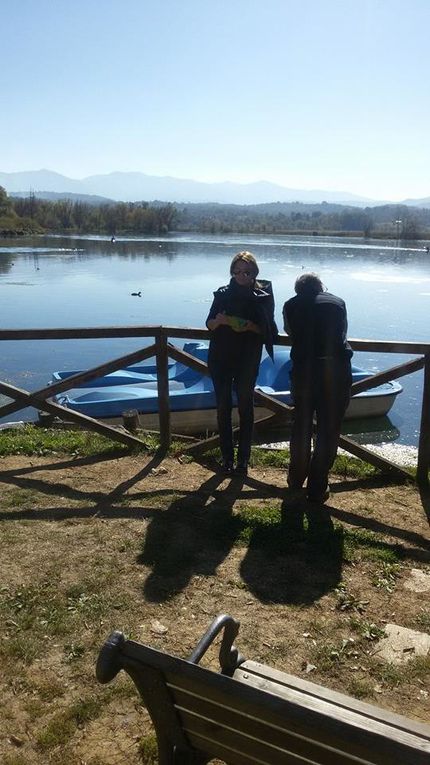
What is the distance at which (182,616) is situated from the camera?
3531 mm

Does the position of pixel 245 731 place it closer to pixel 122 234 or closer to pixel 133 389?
pixel 133 389

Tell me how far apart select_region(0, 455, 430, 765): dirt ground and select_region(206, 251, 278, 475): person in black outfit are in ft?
2.53

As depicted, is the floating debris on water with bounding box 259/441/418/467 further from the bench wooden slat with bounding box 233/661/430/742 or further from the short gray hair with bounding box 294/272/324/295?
the bench wooden slat with bounding box 233/661/430/742

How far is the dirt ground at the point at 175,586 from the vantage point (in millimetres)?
2836

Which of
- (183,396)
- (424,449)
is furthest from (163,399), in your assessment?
(183,396)

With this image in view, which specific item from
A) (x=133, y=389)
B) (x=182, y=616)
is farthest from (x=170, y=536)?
(x=133, y=389)

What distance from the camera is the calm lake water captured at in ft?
68.0

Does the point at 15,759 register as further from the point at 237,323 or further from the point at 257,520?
the point at 237,323

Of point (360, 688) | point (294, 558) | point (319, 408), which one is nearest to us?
point (360, 688)

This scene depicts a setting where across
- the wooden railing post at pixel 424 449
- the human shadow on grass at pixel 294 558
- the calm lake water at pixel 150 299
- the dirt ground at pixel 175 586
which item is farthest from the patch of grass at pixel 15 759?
the calm lake water at pixel 150 299

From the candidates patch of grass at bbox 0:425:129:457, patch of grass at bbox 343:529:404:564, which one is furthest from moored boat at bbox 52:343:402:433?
patch of grass at bbox 343:529:404:564

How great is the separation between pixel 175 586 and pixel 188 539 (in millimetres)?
655

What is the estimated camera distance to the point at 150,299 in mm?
35188

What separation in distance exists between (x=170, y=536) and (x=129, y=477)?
1.34 metres
